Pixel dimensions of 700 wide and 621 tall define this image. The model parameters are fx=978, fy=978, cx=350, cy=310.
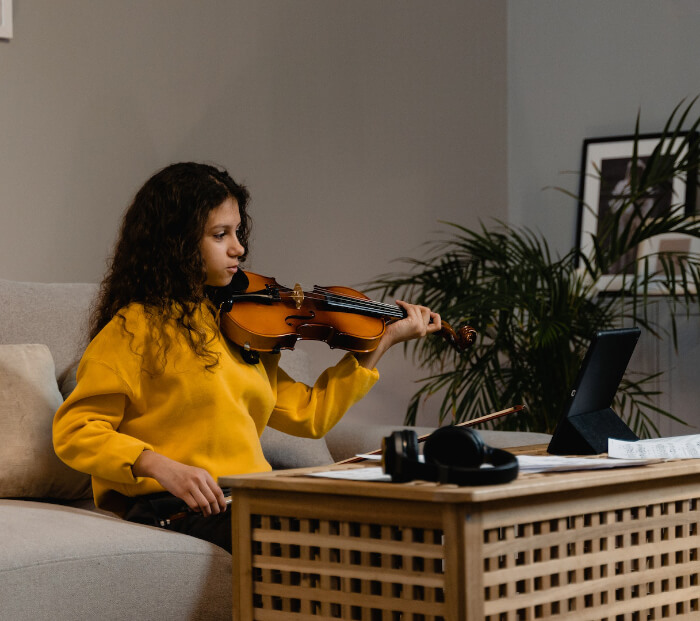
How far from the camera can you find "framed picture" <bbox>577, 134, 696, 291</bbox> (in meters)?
3.14

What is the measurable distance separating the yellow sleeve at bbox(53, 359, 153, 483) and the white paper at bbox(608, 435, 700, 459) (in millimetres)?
703

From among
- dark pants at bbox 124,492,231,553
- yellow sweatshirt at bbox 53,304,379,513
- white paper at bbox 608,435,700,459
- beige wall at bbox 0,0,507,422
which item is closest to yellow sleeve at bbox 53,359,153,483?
yellow sweatshirt at bbox 53,304,379,513

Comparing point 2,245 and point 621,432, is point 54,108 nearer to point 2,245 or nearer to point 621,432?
point 2,245

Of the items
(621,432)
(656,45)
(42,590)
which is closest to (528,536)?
(621,432)

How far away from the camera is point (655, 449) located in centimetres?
136

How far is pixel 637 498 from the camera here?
3.87 ft

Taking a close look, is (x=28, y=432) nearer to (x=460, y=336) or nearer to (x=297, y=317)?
(x=297, y=317)

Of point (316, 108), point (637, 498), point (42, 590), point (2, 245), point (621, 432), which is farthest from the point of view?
point (316, 108)

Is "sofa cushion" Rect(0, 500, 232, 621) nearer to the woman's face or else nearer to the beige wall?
the woman's face

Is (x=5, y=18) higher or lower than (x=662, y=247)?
higher

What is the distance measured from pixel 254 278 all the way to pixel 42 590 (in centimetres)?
66

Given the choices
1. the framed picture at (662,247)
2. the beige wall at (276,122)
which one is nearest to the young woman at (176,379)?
the beige wall at (276,122)

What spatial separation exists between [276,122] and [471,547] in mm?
2198

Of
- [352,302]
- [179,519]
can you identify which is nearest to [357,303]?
[352,302]
